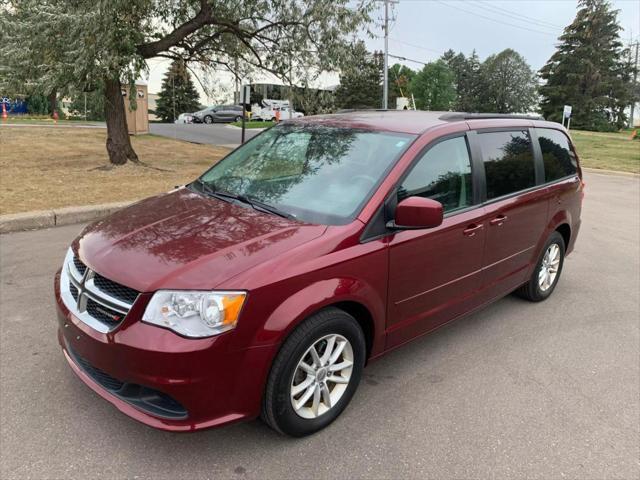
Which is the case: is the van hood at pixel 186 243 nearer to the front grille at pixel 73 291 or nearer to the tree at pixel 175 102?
the front grille at pixel 73 291

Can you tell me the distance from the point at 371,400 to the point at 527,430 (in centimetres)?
91

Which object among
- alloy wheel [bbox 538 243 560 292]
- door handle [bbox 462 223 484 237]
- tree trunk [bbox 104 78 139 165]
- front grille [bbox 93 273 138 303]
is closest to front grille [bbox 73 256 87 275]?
front grille [bbox 93 273 138 303]

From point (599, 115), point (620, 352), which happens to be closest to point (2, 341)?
point (620, 352)

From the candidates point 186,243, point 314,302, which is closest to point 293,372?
point 314,302

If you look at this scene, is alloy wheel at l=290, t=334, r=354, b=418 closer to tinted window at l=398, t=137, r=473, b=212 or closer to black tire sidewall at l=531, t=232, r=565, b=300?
tinted window at l=398, t=137, r=473, b=212

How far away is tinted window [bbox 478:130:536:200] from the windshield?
2.87 ft

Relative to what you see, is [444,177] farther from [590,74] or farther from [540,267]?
[590,74]

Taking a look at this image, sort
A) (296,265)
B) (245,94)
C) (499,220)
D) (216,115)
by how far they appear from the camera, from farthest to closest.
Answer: (216,115), (245,94), (499,220), (296,265)

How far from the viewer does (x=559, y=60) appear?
184 ft

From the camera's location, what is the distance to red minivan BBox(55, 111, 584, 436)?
244 cm

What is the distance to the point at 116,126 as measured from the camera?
11.6m

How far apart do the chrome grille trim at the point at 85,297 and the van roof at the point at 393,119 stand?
6.57 ft

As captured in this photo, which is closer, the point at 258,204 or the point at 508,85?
the point at 258,204

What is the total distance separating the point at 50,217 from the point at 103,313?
5.05m
